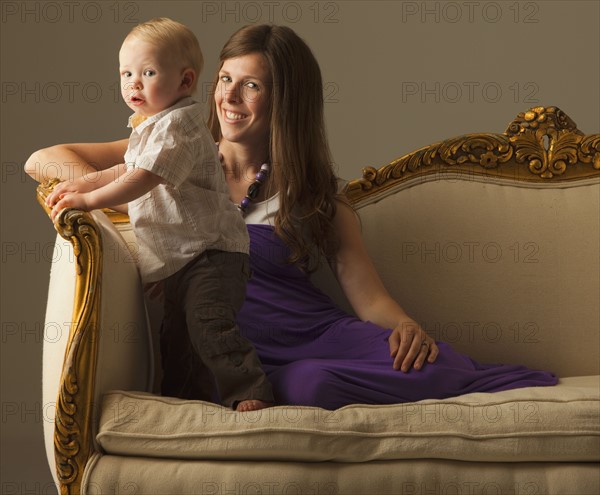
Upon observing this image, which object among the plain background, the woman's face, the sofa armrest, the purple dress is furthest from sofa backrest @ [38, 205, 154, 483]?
the plain background

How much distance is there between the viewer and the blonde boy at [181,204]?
2.00 metres

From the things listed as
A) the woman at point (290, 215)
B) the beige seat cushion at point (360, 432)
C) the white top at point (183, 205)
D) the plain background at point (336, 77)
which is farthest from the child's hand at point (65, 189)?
the plain background at point (336, 77)

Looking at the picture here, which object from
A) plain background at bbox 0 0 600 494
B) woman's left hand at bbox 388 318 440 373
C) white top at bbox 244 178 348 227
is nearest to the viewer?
woman's left hand at bbox 388 318 440 373

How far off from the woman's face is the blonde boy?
293 millimetres

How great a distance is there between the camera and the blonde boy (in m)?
2.00

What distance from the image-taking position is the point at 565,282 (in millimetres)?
2623

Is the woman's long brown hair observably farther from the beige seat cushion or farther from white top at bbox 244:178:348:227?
the beige seat cushion

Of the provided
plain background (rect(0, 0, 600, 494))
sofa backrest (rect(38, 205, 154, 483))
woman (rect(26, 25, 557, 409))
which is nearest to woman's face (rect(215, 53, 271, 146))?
woman (rect(26, 25, 557, 409))

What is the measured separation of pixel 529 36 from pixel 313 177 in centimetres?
118

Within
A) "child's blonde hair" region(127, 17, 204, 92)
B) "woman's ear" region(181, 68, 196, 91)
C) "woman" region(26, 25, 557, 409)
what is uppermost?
"child's blonde hair" region(127, 17, 204, 92)

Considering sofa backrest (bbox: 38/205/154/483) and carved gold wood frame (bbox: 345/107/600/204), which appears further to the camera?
carved gold wood frame (bbox: 345/107/600/204)

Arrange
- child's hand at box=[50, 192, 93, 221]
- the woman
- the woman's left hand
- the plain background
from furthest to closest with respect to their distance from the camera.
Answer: the plain background, the woman, the woman's left hand, child's hand at box=[50, 192, 93, 221]

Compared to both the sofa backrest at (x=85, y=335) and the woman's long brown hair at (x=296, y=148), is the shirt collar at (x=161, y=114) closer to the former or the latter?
the sofa backrest at (x=85, y=335)

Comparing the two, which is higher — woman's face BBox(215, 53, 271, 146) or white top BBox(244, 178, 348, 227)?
woman's face BBox(215, 53, 271, 146)
